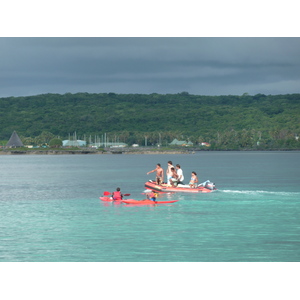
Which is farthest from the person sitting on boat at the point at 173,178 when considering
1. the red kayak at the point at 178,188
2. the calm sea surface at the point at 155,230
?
the calm sea surface at the point at 155,230

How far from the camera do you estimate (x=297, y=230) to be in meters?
27.1

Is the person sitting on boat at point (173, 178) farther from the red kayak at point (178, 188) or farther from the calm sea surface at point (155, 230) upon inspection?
the calm sea surface at point (155, 230)

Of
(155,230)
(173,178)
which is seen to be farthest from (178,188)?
(155,230)

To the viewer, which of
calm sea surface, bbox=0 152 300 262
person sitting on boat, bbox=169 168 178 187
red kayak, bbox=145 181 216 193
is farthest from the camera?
person sitting on boat, bbox=169 168 178 187

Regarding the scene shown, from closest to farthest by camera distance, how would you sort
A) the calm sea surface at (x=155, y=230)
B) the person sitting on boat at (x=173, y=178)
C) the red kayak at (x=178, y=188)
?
the calm sea surface at (x=155, y=230), the red kayak at (x=178, y=188), the person sitting on boat at (x=173, y=178)

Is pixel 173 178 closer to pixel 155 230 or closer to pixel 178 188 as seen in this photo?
pixel 178 188

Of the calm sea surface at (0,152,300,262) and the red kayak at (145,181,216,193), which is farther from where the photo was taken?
the red kayak at (145,181,216,193)

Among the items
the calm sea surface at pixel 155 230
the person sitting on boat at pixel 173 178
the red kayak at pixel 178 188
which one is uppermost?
the person sitting on boat at pixel 173 178

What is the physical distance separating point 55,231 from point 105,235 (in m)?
2.93

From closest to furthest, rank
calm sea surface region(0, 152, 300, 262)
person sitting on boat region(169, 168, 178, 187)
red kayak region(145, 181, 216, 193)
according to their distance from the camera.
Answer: calm sea surface region(0, 152, 300, 262)
red kayak region(145, 181, 216, 193)
person sitting on boat region(169, 168, 178, 187)

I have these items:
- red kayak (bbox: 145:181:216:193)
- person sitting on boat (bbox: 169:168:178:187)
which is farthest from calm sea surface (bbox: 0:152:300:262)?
person sitting on boat (bbox: 169:168:178:187)

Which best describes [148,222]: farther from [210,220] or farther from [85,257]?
[85,257]

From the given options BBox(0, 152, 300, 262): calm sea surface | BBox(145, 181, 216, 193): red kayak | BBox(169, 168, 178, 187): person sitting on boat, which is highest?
BBox(169, 168, 178, 187): person sitting on boat

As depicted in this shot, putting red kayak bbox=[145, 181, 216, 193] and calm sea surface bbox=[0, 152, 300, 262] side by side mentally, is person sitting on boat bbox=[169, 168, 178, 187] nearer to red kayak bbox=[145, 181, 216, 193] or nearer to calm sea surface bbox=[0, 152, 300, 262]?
red kayak bbox=[145, 181, 216, 193]
